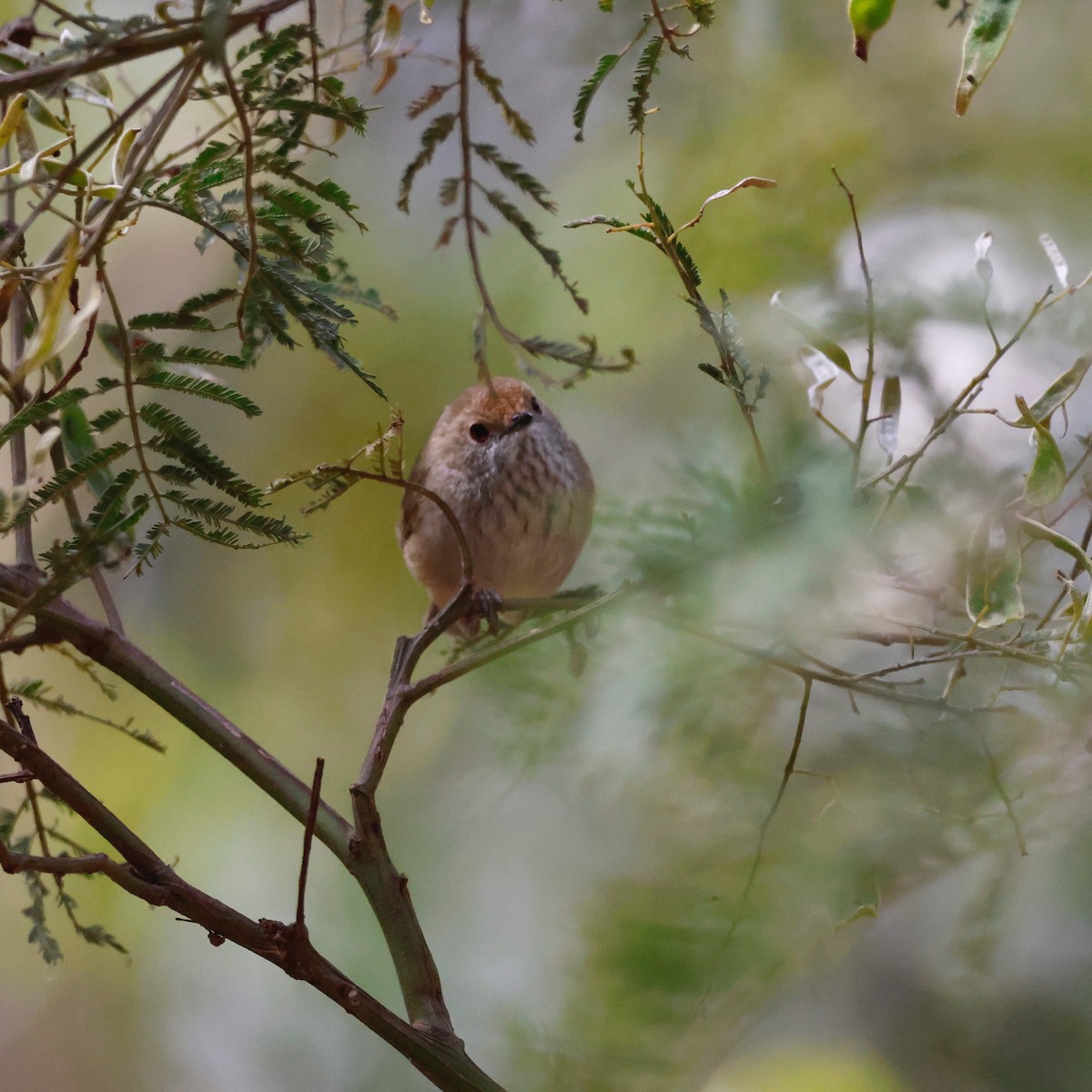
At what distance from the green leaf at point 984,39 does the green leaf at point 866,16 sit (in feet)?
0.11

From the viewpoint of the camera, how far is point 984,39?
16.8 inches

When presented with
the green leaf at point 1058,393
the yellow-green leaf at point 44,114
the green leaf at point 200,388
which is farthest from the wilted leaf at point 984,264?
the yellow-green leaf at point 44,114

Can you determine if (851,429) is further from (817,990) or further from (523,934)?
(523,934)

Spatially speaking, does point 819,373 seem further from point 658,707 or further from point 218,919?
point 218,919

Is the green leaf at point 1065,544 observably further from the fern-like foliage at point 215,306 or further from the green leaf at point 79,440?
the green leaf at point 79,440

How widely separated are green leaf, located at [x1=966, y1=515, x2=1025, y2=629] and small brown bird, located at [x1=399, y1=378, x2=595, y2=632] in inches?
23.6

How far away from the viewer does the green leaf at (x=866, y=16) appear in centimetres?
42

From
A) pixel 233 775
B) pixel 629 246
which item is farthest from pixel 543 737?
pixel 233 775

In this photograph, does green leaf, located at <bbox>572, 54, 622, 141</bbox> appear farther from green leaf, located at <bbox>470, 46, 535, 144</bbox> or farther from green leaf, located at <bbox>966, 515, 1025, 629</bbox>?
green leaf, located at <bbox>966, 515, 1025, 629</bbox>

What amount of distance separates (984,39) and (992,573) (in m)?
0.22

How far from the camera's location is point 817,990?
0.71 meters

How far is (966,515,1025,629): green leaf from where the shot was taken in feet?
1.56

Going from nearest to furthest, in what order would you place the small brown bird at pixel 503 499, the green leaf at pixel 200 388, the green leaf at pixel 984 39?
the green leaf at pixel 984 39 → the green leaf at pixel 200 388 → the small brown bird at pixel 503 499

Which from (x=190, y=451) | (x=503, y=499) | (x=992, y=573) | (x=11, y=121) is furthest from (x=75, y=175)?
(x=503, y=499)
